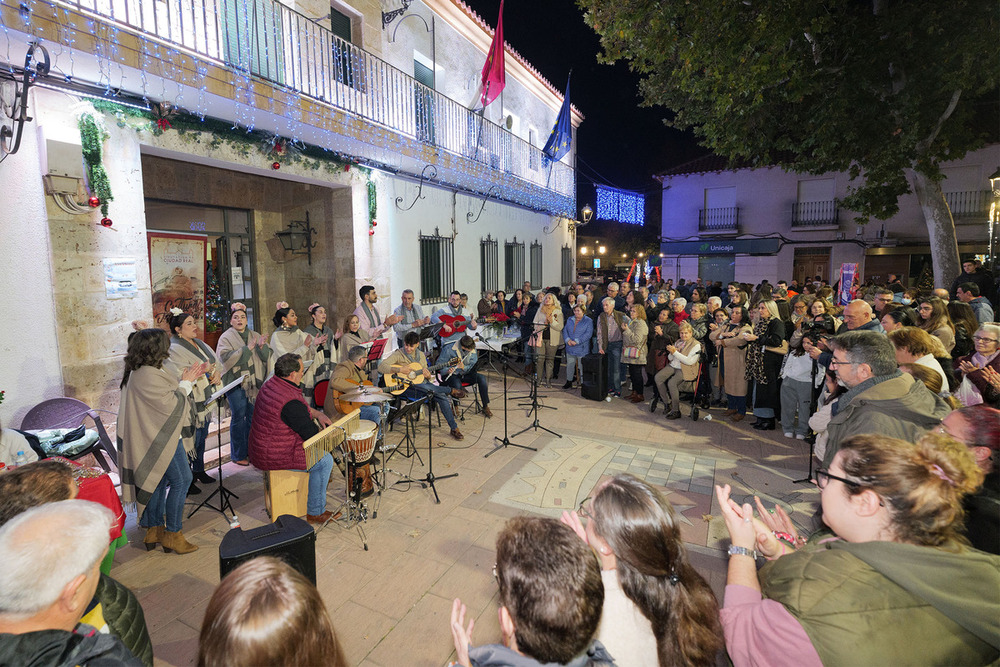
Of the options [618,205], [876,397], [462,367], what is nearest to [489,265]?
[462,367]

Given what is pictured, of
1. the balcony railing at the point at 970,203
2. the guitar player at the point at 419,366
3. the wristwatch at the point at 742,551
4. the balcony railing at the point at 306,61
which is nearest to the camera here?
the wristwatch at the point at 742,551

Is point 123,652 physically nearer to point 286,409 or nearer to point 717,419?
point 286,409

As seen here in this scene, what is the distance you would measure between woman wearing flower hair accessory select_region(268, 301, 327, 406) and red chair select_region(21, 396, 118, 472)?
2.00 meters

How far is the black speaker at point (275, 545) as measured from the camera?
9.75ft

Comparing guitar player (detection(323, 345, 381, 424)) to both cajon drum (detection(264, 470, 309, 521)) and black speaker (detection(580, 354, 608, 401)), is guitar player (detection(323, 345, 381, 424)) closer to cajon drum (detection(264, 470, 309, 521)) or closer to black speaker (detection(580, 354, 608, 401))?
cajon drum (detection(264, 470, 309, 521))

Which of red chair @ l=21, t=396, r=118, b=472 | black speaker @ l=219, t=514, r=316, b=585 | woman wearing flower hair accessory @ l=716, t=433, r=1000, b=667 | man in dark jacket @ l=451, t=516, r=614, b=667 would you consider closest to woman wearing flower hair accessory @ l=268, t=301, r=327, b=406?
red chair @ l=21, t=396, r=118, b=472

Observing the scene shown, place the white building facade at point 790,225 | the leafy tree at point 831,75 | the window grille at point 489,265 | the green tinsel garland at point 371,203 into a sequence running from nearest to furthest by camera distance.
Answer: the leafy tree at point 831,75
the green tinsel garland at point 371,203
the window grille at point 489,265
the white building facade at point 790,225

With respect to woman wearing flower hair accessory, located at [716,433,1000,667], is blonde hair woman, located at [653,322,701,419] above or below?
below

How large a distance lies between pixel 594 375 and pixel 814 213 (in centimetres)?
2021

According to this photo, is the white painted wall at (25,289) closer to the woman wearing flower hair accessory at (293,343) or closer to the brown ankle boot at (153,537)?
the brown ankle boot at (153,537)

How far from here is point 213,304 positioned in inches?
336

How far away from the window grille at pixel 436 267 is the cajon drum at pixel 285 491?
7161 mm

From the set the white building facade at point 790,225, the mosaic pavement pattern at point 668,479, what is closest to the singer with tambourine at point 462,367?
the mosaic pavement pattern at point 668,479

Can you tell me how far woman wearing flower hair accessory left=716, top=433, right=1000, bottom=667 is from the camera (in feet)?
4.82
